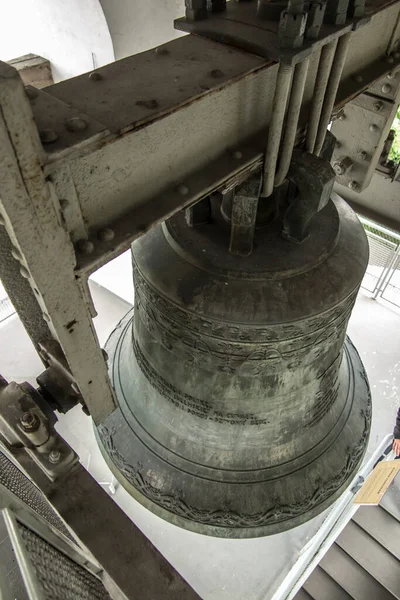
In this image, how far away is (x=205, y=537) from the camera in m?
2.72

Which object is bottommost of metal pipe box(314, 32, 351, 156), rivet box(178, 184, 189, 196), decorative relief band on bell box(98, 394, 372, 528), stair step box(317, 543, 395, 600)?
stair step box(317, 543, 395, 600)

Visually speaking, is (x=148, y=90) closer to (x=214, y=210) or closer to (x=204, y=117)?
(x=204, y=117)

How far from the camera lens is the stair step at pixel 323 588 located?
13.4ft

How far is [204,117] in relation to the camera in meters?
0.90

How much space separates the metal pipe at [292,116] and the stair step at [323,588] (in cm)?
424

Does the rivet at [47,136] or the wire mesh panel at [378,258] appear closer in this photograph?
the rivet at [47,136]

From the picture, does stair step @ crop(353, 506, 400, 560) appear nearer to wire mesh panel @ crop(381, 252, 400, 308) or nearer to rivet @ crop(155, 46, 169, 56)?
wire mesh panel @ crop(381, 252, 400, 308)

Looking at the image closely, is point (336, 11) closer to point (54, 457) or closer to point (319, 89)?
point (319, 89)

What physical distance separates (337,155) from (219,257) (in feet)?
2.98

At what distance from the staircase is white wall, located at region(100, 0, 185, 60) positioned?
378 centimetres

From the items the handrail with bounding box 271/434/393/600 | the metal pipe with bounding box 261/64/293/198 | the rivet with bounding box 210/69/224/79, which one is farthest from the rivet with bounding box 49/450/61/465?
the handrail with bounding box 271/434/393/600

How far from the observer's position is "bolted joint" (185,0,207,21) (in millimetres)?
1008

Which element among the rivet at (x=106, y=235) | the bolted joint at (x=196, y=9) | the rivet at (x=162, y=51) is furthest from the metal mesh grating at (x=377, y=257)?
the rivet at (x=106, y=235)

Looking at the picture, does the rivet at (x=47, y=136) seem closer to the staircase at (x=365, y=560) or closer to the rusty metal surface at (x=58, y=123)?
the rusty metal surface at (x=58, y=123)
